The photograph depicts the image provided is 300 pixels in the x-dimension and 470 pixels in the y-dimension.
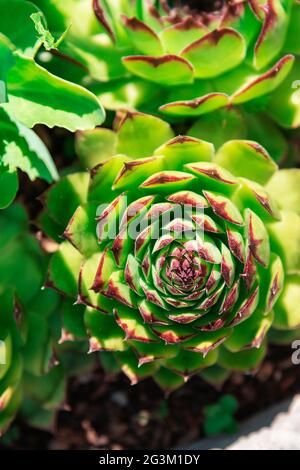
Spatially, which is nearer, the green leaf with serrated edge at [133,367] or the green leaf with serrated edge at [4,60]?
the green leaf with serrated edge at [4,60]

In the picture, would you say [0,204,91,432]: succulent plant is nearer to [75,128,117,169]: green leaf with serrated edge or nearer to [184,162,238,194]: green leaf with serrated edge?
[75,128,117,169]: green leaf with serrated edge

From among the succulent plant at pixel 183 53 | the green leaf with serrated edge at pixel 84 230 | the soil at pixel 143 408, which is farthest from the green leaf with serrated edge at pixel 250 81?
the soil at pixel 143 408

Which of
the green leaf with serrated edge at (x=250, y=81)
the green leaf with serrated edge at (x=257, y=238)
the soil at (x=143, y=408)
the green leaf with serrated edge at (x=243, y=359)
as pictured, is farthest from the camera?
the soil at (x=143, y=408)

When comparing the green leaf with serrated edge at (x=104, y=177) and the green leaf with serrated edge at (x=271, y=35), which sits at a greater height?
the green leaf with serrated edge at (x=271, y=35)

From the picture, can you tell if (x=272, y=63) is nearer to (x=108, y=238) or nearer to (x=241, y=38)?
(x=241, y=38)

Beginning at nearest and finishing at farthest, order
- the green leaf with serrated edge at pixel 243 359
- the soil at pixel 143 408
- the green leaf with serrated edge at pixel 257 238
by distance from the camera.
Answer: the green leaf with serrated edge at pixel 257 238 < the green leaf with serrated edge at pixel 243 359 < the soil at pixel 143 408

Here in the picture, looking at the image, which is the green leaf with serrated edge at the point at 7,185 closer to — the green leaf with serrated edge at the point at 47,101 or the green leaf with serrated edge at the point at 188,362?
the green leaf with serrated edge at the point at 47,101
